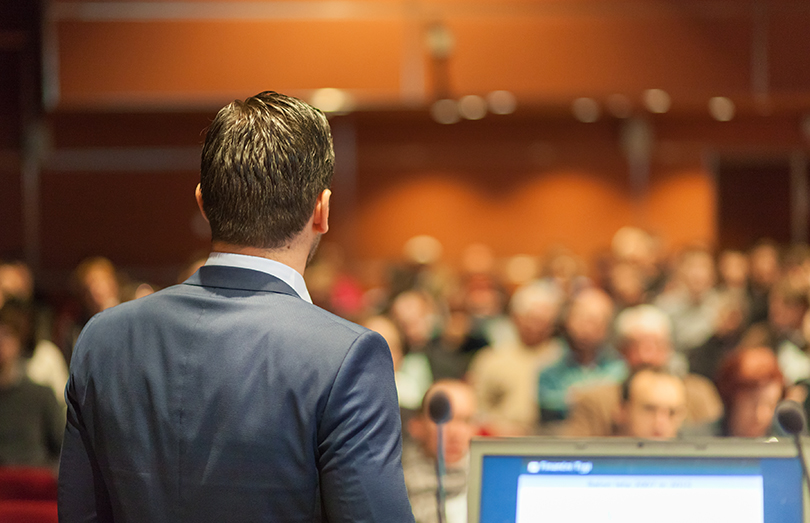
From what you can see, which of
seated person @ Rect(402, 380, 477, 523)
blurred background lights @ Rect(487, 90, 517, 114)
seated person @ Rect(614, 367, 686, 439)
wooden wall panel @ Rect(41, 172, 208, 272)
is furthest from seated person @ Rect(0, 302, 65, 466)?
blurred background lights @ Rect(487, 90, 517, 114)

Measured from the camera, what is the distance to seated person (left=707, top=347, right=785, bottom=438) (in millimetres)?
3314

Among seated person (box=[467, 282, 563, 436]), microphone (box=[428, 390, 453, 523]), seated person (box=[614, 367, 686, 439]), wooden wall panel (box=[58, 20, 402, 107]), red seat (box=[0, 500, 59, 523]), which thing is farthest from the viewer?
wooden wall panel (box=[58, 20, 402, 107])

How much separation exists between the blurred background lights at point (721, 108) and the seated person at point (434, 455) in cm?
485

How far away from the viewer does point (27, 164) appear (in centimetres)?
740

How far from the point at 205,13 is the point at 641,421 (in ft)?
16.8

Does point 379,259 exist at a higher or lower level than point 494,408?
higher

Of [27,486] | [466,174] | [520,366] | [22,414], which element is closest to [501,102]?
[466,174]

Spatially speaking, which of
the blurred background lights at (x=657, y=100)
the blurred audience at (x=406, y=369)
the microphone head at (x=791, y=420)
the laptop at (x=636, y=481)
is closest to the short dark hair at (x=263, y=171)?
the laptop at (x=636, y=481)

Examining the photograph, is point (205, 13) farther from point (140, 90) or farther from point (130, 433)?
point (130, 433)

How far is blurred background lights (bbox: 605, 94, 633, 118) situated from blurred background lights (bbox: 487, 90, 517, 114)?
0.81m

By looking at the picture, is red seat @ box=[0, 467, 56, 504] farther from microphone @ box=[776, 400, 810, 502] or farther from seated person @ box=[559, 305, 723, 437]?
seated person @ box=[559, 305, 723, 437]

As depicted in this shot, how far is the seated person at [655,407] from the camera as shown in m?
3.05

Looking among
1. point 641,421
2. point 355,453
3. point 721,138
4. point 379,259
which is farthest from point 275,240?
point 721,138

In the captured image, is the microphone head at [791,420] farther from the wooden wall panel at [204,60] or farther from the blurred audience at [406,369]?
the wooden wall panel at [204,60]
